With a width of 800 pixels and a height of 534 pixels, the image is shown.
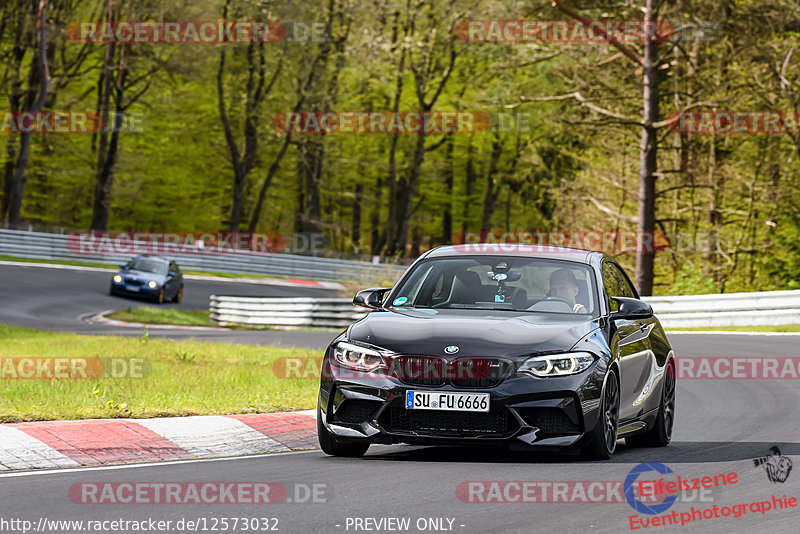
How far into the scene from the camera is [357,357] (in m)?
8.42

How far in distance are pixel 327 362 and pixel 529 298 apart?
1.80m

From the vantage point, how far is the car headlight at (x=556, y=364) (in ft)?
26.6

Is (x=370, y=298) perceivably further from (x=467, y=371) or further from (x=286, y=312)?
(x=286, y=312)

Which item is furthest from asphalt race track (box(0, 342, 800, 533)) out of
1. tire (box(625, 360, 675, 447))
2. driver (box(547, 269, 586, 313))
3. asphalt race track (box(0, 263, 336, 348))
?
asphalt race track (box(0, 263, 336, 348))

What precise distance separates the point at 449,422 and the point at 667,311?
21176 mm

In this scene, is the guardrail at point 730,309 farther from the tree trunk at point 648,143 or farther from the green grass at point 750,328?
the tree trunk at point 648,143

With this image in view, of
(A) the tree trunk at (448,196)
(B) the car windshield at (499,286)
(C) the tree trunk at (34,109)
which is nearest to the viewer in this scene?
(B) the car windshield at (499,286)

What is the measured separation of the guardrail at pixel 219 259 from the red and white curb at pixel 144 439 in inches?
1282

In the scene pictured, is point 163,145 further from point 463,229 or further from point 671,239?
point 671,239

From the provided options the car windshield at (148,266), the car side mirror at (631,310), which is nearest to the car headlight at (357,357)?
the car side mirror at (631,310)

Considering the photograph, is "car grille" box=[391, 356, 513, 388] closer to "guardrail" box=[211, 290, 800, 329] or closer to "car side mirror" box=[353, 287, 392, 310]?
"car side mirror" box=[353, 287, 392, 310]

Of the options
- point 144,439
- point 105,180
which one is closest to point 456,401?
point 144,439

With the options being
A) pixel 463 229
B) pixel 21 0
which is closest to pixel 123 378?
pixel 21 0

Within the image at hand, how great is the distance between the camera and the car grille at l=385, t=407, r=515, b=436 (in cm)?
809
